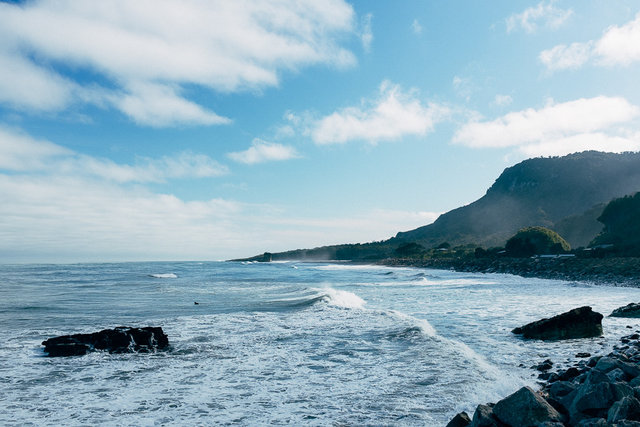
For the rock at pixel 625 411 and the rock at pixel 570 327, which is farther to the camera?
the rock at pixel 570 327

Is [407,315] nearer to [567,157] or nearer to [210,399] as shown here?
[210,399]

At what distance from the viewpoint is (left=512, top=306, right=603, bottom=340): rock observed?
42.3 feet

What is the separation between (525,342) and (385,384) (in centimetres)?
631

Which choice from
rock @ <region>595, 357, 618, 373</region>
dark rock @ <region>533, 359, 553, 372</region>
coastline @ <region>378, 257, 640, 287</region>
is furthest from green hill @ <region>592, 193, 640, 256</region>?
rock @ <region>595, 357, 618, 373</region>

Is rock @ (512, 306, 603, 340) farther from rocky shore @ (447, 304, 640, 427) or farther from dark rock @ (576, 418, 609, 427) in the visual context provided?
dark rock @ (576, 418, 609, 427)

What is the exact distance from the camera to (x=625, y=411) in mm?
5324

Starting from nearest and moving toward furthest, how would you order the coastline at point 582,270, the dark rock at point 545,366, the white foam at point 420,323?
the dark rock at point 545,366 < the white foam at point 420,323 < the coastline at point 582,270

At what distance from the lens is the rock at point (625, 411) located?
529 cm

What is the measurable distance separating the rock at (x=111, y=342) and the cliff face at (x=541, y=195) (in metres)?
134

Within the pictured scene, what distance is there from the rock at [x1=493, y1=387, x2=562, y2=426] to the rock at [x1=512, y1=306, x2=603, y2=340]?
805cm

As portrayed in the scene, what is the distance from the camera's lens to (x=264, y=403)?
7.75m

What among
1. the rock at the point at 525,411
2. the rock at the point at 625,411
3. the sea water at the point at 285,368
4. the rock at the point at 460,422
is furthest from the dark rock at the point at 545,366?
the rock at the point at 460,422

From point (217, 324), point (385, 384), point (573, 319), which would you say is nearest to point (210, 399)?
point (385, 384)

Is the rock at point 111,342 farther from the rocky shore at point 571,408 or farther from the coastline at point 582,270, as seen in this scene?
the coastline at point 582,270
